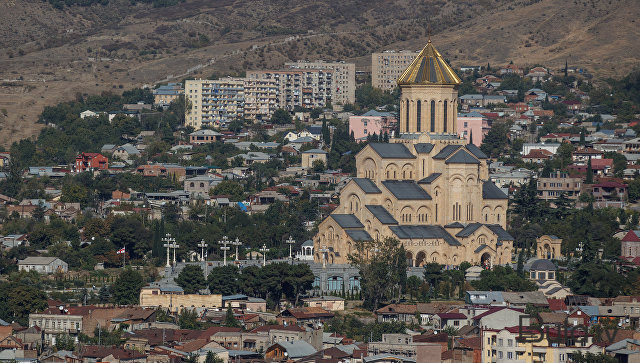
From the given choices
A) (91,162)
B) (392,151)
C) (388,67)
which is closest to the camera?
(392,151)

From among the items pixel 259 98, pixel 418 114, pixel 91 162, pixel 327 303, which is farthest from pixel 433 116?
pixel 259 98

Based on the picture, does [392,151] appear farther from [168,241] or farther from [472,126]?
[472,126]

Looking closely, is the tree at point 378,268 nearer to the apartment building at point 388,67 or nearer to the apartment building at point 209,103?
the apartment building at point 209,103

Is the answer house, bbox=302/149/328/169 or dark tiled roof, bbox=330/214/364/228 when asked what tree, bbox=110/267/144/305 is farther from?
house, bbox=302/149/328/169

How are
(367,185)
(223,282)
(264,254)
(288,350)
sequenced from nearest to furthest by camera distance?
(288,350) < (223,282) < (264,254) < (367,185)

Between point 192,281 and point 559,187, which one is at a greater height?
point 559,187

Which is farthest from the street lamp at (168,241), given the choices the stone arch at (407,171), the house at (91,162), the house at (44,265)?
the house at (91,162)

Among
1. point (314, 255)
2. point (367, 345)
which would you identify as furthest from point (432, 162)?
point (367, 345)
